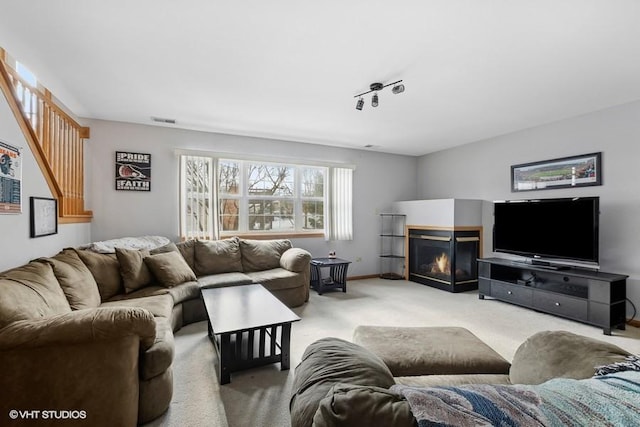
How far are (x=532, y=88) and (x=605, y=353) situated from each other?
8.74 ft

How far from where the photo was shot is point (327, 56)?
2.34 meters

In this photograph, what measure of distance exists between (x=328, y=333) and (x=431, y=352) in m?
1.56

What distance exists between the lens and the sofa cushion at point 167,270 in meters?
3.14

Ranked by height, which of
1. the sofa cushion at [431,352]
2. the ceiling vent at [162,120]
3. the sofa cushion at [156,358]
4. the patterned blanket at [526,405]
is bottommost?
the sofa cushion at [156,358]

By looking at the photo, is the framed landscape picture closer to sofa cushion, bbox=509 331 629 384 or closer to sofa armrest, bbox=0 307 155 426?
sofa cushion, bbox=509 331 629 384

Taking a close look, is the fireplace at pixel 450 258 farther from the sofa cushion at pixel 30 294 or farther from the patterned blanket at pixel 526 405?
the sofa cushion at pixel 30 294

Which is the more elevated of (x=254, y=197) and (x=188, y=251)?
(x=254, y=197)

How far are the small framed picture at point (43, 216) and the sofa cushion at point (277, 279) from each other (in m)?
2.03

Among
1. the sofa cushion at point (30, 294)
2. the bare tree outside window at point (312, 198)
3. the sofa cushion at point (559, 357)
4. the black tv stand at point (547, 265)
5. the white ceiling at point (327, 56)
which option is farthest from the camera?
the bare tree outside window at point (312, 198)

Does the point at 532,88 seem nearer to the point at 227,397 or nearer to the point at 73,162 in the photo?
the point at 227,397

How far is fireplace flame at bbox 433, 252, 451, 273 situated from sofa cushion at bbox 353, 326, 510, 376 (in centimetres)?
311

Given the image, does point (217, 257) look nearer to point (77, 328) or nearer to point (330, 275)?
point (330, 275)

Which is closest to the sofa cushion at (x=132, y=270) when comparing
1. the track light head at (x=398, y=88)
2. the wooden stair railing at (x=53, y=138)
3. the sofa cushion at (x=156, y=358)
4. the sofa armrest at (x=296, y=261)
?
the wooden stair railing at (x=53, y=138)

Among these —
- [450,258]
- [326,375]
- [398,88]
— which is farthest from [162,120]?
[450,258]
